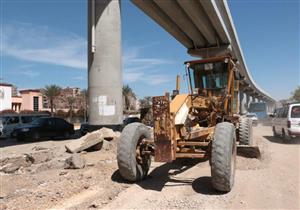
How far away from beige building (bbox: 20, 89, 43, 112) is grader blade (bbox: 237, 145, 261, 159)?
5617 centimetres

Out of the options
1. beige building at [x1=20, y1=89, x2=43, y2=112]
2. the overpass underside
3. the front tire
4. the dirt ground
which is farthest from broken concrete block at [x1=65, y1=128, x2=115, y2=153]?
beige building at [x1=20, y1=89, x2=43, y2=112]

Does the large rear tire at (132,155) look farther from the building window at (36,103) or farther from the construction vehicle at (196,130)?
the building window at (36,103)

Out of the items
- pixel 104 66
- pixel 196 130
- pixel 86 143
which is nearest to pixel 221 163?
pixel 196 130

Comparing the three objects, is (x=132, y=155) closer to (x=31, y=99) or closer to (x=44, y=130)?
(x=44, y=130)

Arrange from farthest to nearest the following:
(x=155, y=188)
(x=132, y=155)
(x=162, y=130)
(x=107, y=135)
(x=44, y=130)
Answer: (x=44, y=130) < (x=107, y=135) < (x=132, y=155) < (x=155, y=188) < (x=162, y=130)

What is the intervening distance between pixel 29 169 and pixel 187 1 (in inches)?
675

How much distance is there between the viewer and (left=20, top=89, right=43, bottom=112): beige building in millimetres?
61281

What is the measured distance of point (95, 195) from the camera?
278 inches

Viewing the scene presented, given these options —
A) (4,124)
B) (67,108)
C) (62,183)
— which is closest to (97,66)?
(62,183)

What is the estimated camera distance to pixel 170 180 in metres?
8.06

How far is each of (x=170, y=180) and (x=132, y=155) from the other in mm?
1189

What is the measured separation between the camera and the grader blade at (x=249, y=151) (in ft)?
32.9

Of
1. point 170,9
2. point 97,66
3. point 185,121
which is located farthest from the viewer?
point 170,9

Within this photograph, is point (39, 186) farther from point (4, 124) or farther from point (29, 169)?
point (4, 124)
